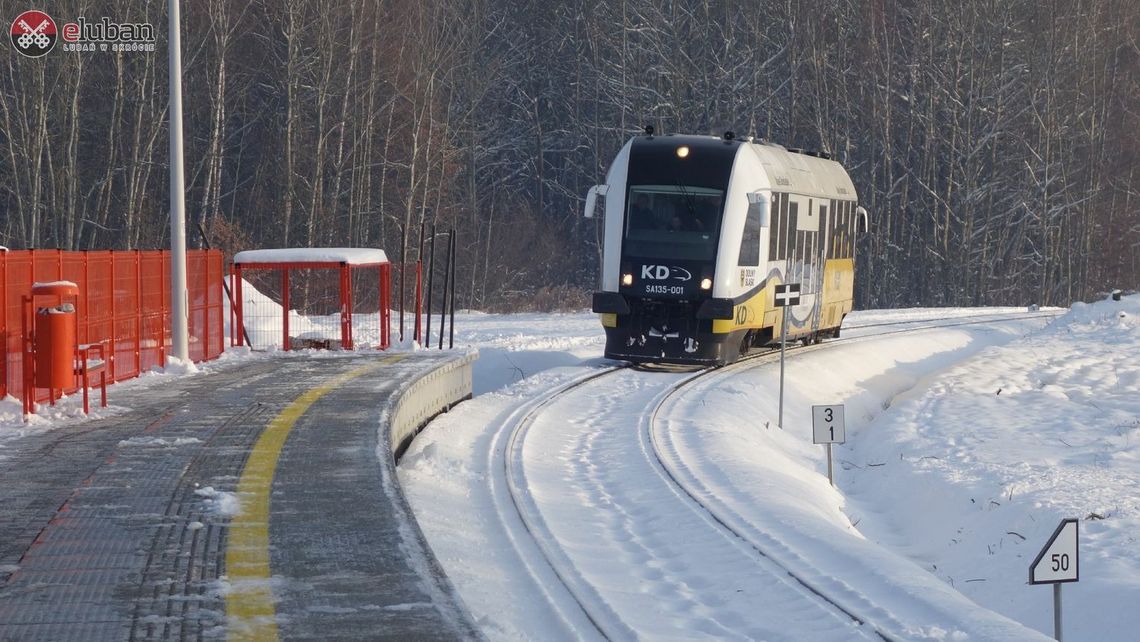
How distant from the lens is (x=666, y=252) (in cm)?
2119

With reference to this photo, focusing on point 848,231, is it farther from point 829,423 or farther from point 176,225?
point 176,225

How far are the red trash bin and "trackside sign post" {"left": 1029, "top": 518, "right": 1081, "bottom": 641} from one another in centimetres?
905

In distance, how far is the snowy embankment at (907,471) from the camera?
396 inches

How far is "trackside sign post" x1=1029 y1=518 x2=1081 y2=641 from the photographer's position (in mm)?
9367

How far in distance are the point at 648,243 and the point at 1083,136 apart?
3996cm

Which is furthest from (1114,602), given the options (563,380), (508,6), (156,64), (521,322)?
(508,6)

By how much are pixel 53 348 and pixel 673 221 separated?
34.4ft

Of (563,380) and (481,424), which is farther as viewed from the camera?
(563,380)

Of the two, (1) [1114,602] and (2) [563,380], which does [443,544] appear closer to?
(1) [1114,602]

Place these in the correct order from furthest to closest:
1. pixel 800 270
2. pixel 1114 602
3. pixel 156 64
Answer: pixel 156 64 < pixel 800 270 < pixel 1114 602

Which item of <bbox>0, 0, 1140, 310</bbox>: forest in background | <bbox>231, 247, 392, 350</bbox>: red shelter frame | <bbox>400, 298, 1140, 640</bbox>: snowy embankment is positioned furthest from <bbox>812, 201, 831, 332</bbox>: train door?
<bbox>0, 0, 1140, 310</bbox>: forest in background

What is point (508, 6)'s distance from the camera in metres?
59.9

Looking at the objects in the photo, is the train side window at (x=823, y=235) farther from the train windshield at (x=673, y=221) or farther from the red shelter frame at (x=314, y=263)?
the red shelter frame at (x=314, y=263)

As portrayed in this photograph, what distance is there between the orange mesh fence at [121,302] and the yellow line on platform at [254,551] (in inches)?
124
